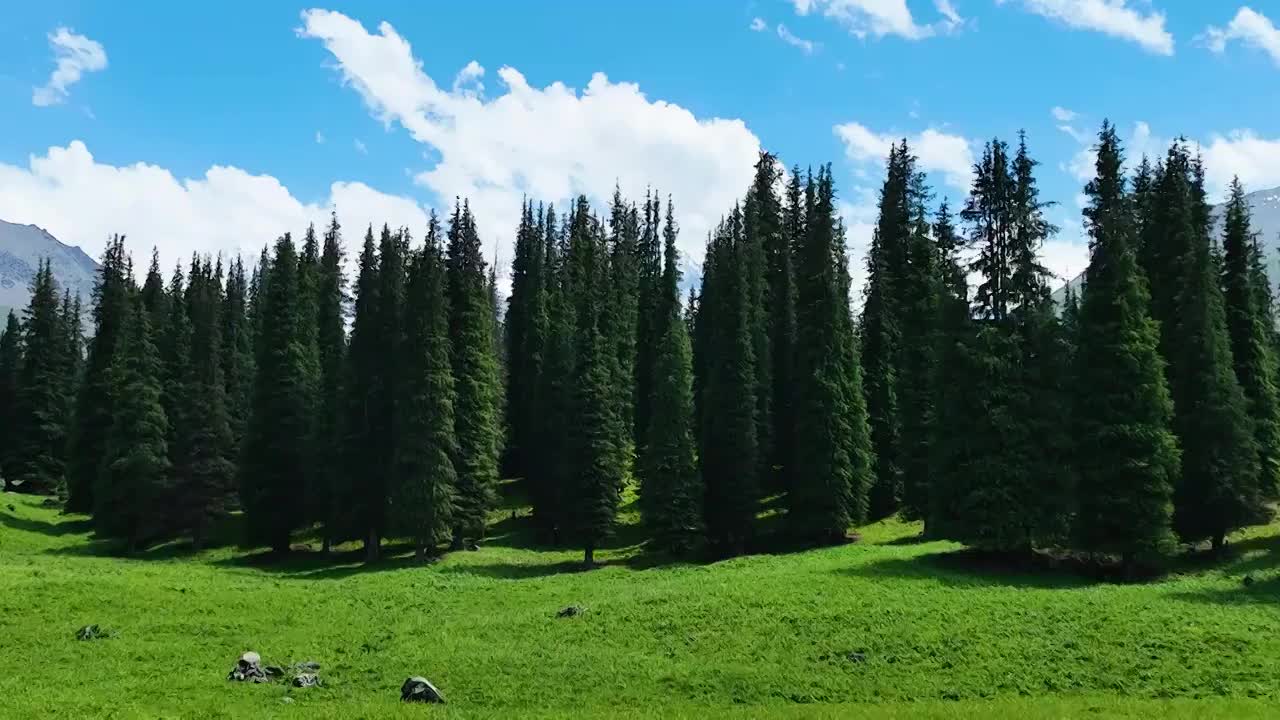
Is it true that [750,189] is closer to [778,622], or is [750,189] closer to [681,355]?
[681,355]

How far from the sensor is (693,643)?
2819 centimetres

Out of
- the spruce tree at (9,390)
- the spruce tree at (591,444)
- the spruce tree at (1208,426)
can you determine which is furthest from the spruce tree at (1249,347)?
the spruce tree at (9,390)

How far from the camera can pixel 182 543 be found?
64688 millimetres

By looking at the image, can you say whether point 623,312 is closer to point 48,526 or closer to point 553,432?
point 553,432

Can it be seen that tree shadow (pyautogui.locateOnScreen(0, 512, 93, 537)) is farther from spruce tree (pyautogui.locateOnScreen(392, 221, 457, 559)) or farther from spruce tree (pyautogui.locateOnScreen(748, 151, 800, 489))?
spruce tree (pyautogui.locateOnScreen(748, 151, 800, 489))

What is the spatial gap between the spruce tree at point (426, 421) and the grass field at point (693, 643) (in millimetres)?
11208

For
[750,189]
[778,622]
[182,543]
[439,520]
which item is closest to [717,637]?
[778,622]

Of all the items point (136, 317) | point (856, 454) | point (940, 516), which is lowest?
point (940, 516)

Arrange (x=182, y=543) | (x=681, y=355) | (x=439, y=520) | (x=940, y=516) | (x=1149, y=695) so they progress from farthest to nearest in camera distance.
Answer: (x=182, y=543) < (x=681, y=355) < (x=439, y=520) < (x=940, y=516) < (x=1149, y=695)

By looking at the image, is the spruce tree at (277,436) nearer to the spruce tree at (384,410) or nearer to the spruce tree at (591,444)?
the spruce tree at (384,410)

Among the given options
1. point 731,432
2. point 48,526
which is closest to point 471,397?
point 731,432

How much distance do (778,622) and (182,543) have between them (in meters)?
51.9

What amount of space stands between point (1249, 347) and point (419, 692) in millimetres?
53098

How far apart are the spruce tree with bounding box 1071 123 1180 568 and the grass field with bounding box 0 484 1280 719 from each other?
128 inches
